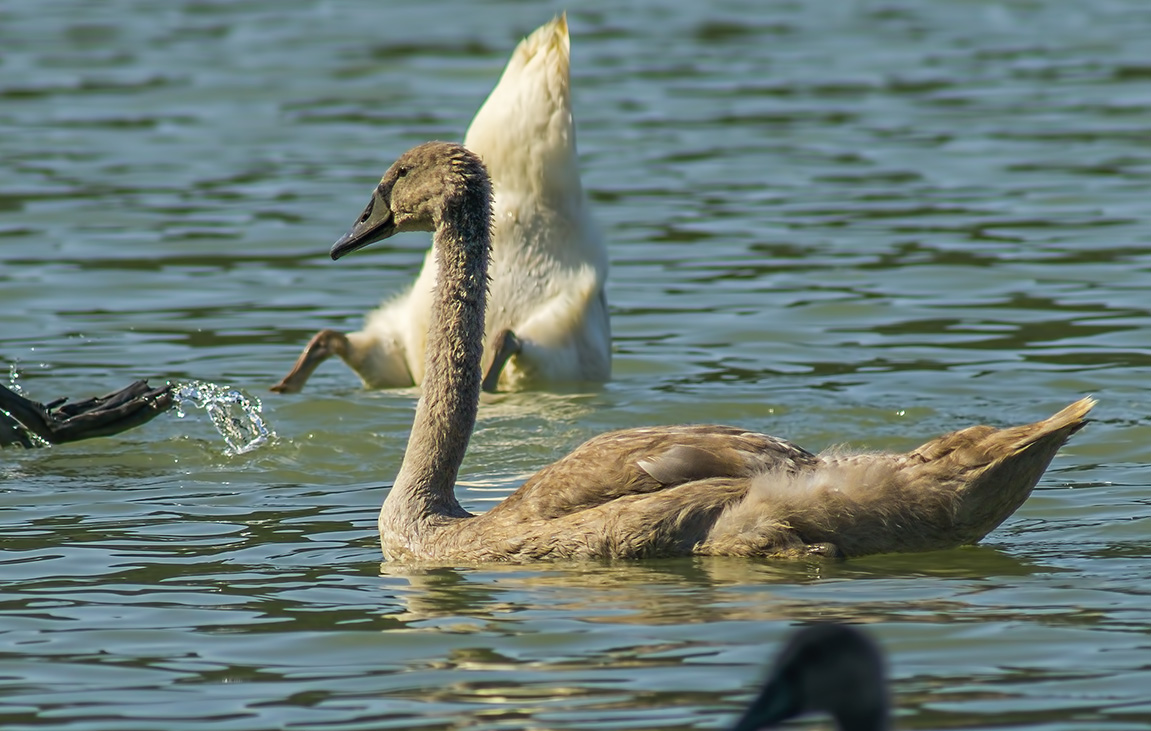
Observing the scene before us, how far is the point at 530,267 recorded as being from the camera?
11133 mm

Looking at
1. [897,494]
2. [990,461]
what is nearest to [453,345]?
[897,494]

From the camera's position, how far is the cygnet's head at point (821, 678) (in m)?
4.14

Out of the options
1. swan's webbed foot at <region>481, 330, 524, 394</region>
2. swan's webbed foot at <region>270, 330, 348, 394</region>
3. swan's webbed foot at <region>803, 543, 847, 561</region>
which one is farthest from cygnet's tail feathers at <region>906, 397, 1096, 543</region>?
swan's webbed foot at <region>270, 330, 348, 394</region>

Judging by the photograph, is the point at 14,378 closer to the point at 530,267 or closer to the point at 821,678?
the point at 530,267

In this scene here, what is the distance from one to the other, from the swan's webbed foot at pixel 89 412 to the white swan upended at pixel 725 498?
6.21ft

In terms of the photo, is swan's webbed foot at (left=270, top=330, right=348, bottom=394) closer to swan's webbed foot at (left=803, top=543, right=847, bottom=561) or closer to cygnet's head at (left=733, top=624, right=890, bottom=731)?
swan's webbed foot at (left=803, top=543, right=847, bottom=561)

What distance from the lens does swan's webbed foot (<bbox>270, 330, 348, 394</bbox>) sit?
34.5ft

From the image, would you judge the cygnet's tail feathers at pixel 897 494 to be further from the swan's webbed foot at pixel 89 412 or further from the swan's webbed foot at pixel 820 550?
the swan's webbed foot at pixel 89 412

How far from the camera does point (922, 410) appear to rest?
9.94 m

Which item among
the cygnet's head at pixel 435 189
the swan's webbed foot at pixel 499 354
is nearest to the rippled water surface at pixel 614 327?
the swan's webbed foot at pixel 499 354

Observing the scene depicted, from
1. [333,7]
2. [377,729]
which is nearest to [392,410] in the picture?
[377,729]

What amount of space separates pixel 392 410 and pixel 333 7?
17.0 m

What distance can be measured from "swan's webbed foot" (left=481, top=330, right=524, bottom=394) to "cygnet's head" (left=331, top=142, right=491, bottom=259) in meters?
2.63

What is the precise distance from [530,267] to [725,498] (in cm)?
415
